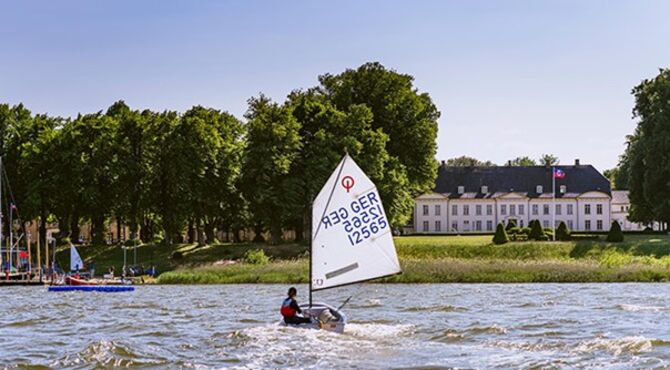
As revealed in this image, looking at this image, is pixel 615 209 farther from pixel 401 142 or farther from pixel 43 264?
pixel 43 264

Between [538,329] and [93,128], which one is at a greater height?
[93,128]

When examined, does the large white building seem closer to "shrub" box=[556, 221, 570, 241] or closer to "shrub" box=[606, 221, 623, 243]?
"shrub" box=[556, 221, 570, 241]

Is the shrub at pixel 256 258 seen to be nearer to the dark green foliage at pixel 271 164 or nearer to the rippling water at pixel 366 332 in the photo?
the dark green foliage at pixel 271 164

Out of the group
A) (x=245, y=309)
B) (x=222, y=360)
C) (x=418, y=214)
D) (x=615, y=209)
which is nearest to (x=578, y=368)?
(x=222, y=360)

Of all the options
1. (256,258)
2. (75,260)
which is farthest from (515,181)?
(75,260)

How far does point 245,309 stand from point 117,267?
41261 millimetres

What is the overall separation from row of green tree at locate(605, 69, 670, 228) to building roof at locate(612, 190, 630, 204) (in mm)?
57019

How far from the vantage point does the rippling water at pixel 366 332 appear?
26594 mm

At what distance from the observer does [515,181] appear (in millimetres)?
130250

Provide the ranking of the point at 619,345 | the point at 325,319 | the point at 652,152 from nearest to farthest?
the point at 619,345, the point at 325,319, the point at 652,152

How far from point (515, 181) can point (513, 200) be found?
2.73m

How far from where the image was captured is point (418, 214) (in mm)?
130250

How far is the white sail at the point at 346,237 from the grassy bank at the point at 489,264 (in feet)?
99.7

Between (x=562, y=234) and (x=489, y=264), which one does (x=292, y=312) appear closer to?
(x=489, y=264)
